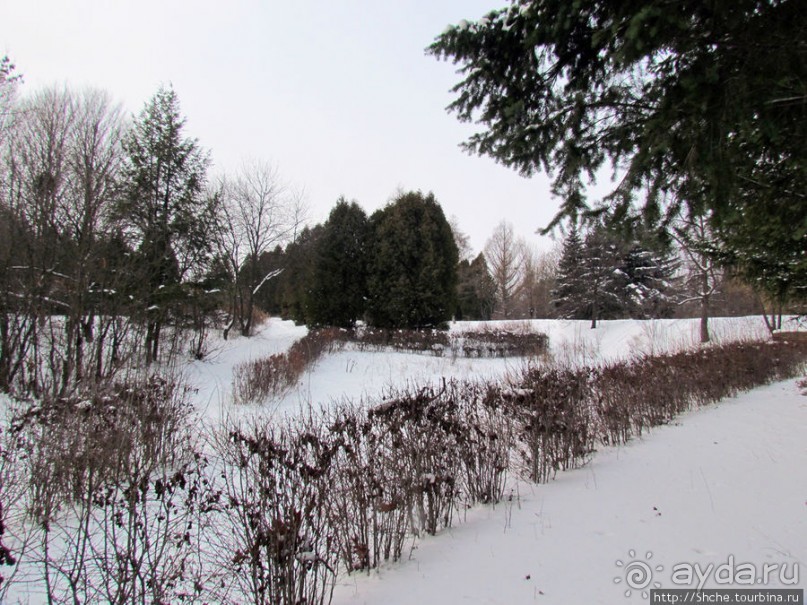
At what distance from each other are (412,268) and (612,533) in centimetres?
1526

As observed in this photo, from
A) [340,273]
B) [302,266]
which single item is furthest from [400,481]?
[302,266]

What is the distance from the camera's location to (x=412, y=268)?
686 inches

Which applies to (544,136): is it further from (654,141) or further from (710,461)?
(710,461)

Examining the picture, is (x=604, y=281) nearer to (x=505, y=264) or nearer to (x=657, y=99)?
(x=505, y=264)

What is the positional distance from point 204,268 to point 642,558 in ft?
43.8

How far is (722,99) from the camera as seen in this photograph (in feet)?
7.01

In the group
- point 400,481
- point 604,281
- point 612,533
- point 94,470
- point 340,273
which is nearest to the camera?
point 612,533

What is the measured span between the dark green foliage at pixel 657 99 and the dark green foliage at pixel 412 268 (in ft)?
45.0

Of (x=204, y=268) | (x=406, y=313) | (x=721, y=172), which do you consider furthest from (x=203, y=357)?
(x=721, y=172)

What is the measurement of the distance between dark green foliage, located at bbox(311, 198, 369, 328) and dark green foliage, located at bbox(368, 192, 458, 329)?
60cm

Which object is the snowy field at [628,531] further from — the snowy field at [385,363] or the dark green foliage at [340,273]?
the dark green foliage at [340,273]

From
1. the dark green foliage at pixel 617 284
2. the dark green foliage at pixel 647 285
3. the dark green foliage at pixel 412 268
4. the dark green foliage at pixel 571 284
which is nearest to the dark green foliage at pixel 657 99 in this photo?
the dark green foliage at pixel 412 268

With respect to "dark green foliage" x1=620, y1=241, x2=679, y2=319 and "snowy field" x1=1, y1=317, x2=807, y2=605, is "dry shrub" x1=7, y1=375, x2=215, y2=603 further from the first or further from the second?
"dark green foliage" x1=620, y1=241, x2=679, y2=319

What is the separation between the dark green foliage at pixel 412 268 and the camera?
56.1ft
